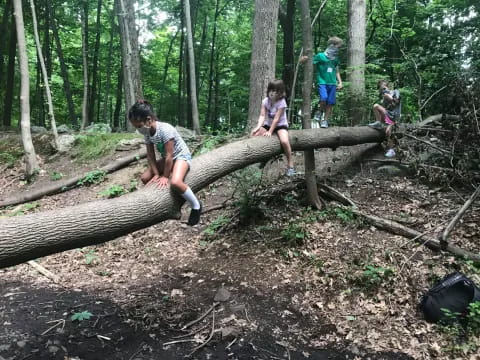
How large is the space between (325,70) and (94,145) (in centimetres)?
725

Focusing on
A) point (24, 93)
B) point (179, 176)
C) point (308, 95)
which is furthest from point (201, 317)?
point (24, 93)

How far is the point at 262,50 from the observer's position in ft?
26.1

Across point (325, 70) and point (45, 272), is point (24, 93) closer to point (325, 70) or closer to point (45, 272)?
point (45, 272)

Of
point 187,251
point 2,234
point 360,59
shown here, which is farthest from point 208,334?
point 360,59

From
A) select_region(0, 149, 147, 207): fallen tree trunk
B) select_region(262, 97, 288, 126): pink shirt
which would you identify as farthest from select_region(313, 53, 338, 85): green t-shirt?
select_region(0, 149, 147, 207): fallen tree trunk

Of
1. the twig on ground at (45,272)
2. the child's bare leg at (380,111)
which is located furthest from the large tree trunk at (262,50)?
the twig on ground at (45,272)

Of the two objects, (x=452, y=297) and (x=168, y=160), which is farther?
(x=452, y=297)

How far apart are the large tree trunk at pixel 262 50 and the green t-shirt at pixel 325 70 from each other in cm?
112

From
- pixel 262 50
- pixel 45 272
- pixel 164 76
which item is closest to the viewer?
pixel 45 272

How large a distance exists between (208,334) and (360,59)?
8803 millimetres

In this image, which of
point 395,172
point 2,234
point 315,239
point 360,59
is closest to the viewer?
point 2,234

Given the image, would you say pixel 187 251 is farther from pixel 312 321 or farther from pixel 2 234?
pixel 2 234

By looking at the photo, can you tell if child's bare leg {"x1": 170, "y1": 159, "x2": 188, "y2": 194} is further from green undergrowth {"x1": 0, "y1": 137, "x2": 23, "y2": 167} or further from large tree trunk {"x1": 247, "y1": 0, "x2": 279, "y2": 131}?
green undergrowth {"x1": 0, "y1": 137, "x2": 23, "y2": 167}

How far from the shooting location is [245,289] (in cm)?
503
